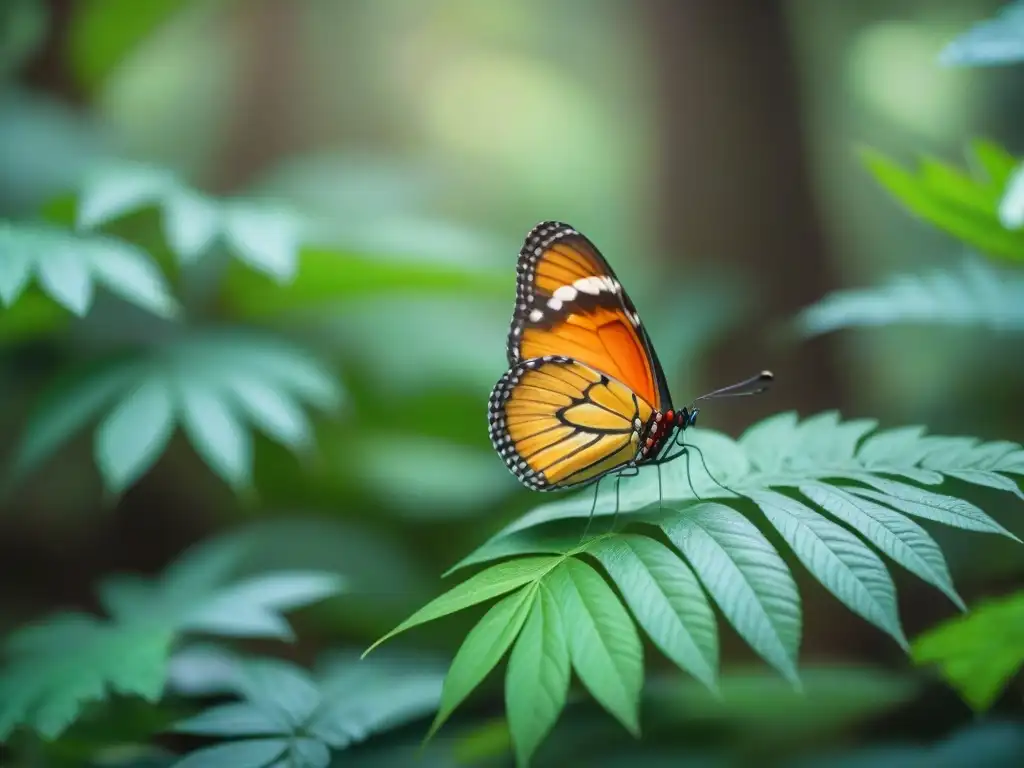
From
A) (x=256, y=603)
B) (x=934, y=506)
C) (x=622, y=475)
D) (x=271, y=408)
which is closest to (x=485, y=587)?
(x=622, y=475)

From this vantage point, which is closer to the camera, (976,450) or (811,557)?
(811,557)

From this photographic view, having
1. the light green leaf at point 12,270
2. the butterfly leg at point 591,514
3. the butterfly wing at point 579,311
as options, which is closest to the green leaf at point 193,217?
the light green leaf at point 12,270

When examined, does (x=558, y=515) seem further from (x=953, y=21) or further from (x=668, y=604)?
(x=953, y=21)

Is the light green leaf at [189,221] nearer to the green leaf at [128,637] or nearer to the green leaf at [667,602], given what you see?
the green leaf at [128,637]

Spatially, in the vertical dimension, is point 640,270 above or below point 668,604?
above

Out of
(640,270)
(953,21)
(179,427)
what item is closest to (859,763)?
(640,270)

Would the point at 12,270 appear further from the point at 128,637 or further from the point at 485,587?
the point at 485,587
